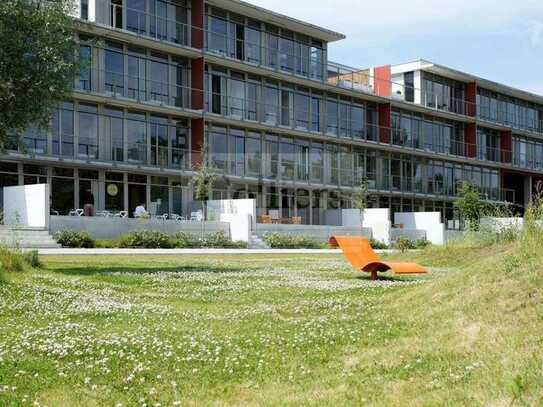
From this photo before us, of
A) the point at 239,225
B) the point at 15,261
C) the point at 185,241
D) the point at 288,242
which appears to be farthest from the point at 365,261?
the point at 239,225

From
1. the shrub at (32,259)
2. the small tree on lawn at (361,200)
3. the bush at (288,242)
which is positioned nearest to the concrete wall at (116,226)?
the bush at (288,242)

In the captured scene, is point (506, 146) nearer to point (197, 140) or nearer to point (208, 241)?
point (197, 140)

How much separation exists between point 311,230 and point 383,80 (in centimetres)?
2408

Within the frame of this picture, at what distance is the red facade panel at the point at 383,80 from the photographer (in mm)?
60150

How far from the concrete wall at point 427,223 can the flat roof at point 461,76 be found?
1649cm

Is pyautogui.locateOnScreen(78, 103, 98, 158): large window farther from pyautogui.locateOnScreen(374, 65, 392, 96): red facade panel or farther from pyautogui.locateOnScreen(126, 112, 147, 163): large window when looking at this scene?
pyautogui.locateOnScreen(374, 65, 392, 96): red facade panel

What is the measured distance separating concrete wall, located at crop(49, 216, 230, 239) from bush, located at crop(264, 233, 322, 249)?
9.50ft

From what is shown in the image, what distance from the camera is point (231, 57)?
45.4 m

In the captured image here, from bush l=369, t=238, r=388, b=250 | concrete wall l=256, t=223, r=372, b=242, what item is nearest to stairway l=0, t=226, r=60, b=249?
concrete wall l=256, t=223, r=372, b=242

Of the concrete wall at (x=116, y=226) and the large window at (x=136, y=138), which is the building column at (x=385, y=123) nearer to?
the large window at (x=136, y=138)

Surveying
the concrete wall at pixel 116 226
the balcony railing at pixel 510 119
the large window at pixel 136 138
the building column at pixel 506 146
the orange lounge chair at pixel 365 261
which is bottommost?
the orange lounge chair at pixel 365 261

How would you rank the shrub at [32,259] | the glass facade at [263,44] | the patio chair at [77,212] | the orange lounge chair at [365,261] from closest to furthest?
the orange lounge chair at [365,261], the shrub at [32,259], the patio chair at [77,212], the glass facade at [263,44]

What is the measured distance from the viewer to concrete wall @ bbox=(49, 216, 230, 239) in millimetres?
31269

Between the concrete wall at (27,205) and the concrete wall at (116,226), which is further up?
the concrete wall at (27,205)
